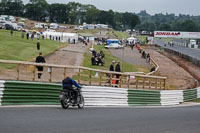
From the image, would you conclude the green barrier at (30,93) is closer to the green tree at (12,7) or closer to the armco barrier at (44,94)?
the armco barrier at (44,94)

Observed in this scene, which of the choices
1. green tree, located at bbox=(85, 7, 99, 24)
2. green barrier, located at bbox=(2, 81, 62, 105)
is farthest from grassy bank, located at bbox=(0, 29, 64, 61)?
green tree, located at bbox=(85, 7, 99, 24)

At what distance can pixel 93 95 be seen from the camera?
1942cm

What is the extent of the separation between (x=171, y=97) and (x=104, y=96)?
7989mm

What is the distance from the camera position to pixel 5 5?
563 feet

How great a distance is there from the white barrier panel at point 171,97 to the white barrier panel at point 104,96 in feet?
14.6

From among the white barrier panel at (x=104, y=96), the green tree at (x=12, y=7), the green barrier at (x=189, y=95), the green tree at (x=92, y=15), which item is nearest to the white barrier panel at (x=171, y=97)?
the green barrier at (x=189, y=95)

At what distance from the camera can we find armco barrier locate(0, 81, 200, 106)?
49.2 feet

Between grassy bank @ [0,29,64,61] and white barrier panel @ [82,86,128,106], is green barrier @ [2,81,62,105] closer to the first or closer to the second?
white barrier panel @ [82,86,128,106]

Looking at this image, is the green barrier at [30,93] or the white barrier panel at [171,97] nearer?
the green barrier at [30,93]

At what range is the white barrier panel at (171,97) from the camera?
1014 inches

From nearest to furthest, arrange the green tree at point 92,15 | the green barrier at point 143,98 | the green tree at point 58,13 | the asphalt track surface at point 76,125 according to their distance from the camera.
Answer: the asphalt track surface at point 76,125
the green barrier at point 143,98
the green tree at point 92,15
the green tree at point 58,13

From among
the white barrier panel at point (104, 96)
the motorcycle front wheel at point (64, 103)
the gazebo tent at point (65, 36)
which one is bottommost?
the white barrier panel at point (104, 96)

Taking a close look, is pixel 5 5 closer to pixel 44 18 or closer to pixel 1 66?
pixel 44 18

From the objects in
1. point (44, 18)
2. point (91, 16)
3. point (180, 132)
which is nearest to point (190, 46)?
point (91, 16)
